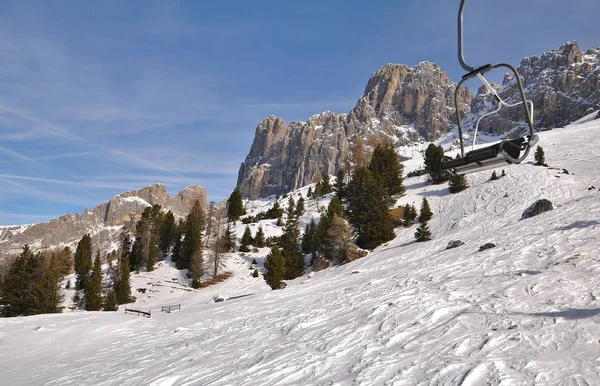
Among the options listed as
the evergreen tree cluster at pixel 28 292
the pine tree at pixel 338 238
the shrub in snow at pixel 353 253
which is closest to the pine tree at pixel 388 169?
the pine tree at pixel 338 238

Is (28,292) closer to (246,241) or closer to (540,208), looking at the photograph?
(246,241)

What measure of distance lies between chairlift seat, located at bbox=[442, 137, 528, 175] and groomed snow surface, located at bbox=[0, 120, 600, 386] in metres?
3.28

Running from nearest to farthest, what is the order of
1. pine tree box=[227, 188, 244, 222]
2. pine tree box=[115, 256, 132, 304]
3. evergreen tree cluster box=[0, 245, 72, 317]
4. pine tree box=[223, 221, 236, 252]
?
evergreen tree cluster box=[0, 245, 72, 317]
pine tree box=[115, 256, 132, 304]
pine tree box=[223, 221, 236, 252]
pine tree box=[227, 188, 244, 222]

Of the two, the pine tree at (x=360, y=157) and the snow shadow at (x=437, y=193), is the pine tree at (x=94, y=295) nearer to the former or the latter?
the snow shadow at (x=437, y=193)

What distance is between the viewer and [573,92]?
195 meters

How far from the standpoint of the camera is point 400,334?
8711 mm

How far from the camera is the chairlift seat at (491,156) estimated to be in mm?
4875

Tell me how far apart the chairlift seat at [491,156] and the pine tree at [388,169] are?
156 feet

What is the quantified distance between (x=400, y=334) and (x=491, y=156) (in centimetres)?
547

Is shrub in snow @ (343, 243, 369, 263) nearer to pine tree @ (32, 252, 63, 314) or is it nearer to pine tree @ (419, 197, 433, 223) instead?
pine tree @ (419, 197, 433, 223)

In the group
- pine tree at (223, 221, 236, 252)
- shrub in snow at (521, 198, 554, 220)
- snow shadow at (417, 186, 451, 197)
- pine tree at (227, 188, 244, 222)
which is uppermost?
pine tree at (227, 188, 244, 222)

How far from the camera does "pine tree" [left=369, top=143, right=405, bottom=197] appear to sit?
2226 inches

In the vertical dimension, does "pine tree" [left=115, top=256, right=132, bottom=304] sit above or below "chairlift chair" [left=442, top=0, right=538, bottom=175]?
below

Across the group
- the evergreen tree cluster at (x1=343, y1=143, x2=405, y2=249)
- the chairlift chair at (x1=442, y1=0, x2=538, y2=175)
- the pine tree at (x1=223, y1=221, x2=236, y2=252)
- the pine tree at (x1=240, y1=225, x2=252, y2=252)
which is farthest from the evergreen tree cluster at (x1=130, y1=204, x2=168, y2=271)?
the chairlift chair at (x1=442, y1=0, x2=538, y2=175)
